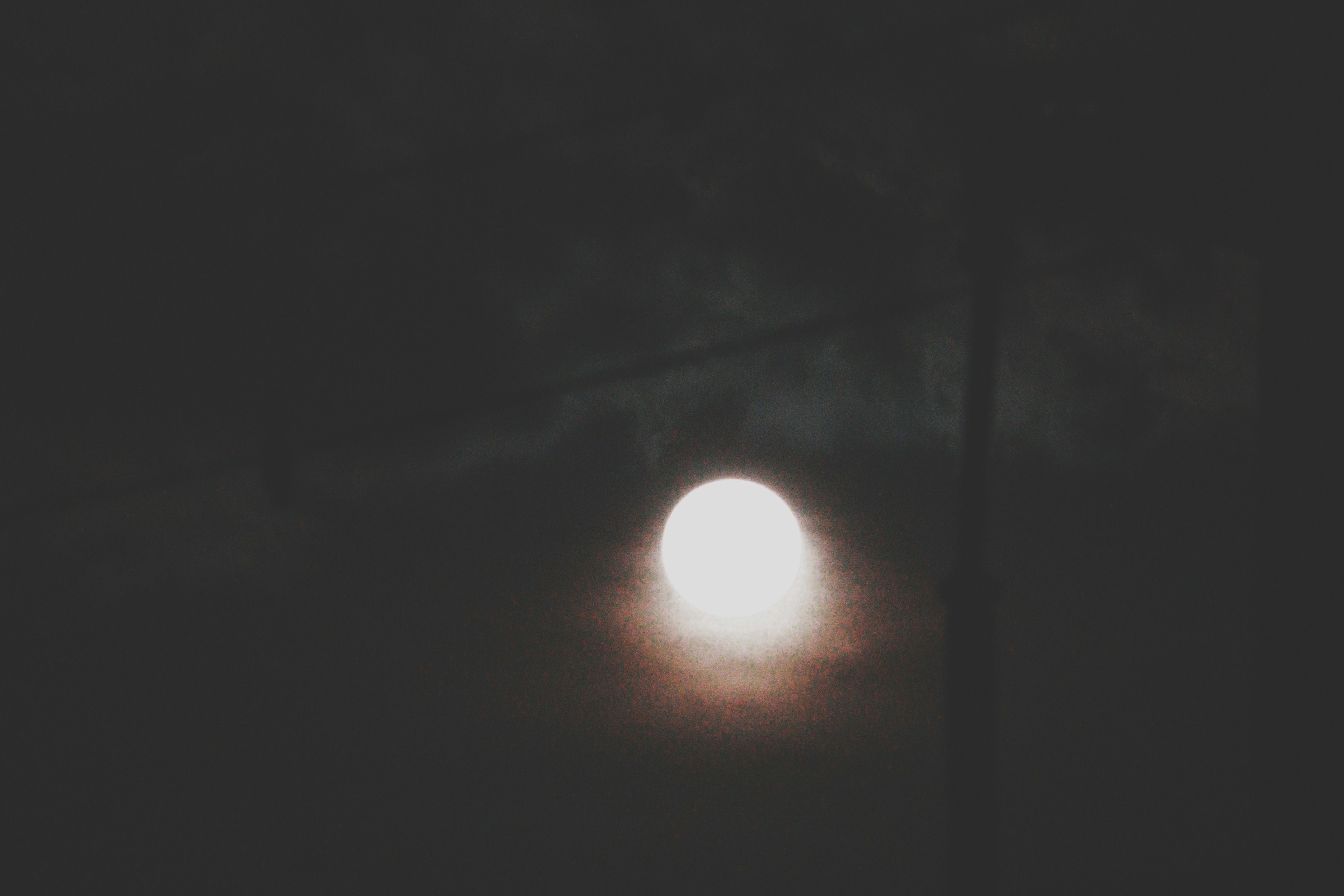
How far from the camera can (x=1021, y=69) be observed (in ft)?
13.6

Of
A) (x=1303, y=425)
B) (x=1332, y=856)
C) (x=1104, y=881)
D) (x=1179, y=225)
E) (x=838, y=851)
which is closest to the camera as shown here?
(x=1332, y=856)

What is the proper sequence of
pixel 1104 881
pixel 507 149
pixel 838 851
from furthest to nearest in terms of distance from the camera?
1. pixel 838 851
2. pixel 1104 881
3. pixel 507 149

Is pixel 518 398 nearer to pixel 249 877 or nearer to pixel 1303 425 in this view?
pixel 1303 425

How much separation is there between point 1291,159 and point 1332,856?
7.64 ft

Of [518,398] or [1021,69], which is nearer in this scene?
[1021,69]

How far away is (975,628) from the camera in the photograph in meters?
3.84

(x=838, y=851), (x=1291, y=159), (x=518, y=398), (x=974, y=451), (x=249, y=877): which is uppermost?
(x=838, y=851)

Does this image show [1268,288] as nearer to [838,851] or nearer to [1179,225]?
[1179,225]

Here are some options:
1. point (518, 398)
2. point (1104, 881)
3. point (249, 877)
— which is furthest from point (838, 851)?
point (518, 398)

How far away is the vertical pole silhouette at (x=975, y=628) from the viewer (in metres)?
3.75

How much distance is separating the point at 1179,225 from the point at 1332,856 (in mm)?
2254

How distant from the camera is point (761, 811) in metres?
115

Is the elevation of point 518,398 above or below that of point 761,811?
below

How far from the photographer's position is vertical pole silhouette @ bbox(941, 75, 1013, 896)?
3748 millimetres
